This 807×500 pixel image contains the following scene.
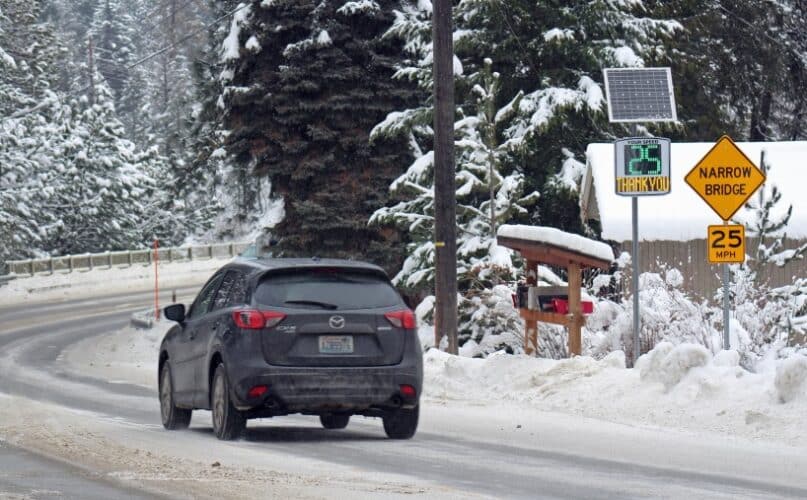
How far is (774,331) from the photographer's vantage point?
1869 centimetres

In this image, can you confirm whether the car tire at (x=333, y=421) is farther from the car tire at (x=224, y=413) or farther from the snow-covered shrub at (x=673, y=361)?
the snow-covered shrub at (x=673, y=361)

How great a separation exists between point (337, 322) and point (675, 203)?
16.7m

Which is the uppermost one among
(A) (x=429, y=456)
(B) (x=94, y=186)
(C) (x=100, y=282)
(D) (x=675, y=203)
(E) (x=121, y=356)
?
(B) (x=94, y=186)

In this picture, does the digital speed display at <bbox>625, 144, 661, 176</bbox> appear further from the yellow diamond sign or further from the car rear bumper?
the car rear bumper

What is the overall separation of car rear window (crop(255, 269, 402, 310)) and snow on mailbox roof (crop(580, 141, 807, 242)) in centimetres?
1444

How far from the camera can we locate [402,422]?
13.6 m

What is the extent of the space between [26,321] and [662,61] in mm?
22019

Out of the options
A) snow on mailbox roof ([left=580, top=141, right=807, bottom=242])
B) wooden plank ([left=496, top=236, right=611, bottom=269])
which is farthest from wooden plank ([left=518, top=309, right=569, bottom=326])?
snow on mailbox roof ([left=580, top=141, right=807, bottom=242])

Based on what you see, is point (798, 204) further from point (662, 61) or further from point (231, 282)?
point (231, 282)

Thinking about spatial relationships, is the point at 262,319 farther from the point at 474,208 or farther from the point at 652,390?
the point at 474,208

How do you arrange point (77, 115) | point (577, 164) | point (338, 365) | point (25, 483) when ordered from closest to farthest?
point (25, 483)
point (338, 365)
point (577, 164)
point (77, 115)

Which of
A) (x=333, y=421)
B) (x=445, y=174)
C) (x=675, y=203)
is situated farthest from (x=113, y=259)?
(x=333, y=421)

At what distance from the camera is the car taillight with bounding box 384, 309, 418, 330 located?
1316 cm

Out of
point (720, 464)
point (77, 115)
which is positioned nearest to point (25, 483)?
point (720, 464)
